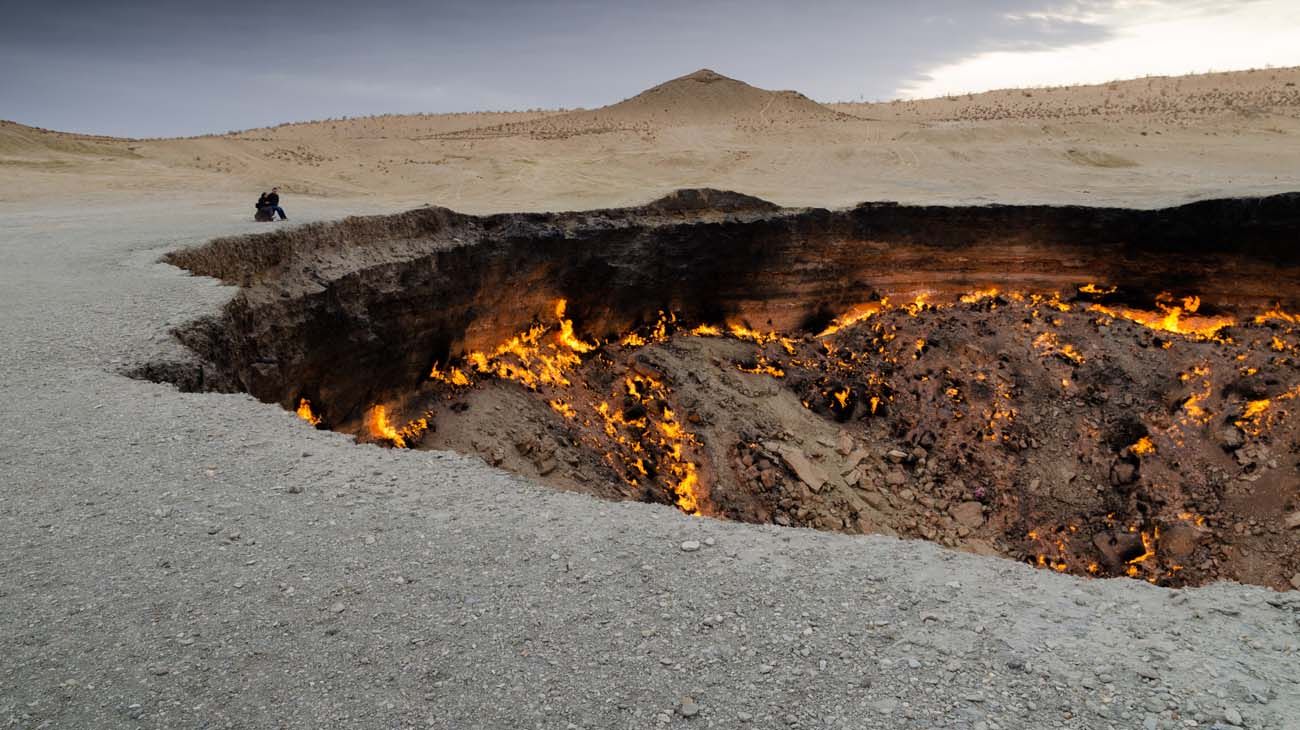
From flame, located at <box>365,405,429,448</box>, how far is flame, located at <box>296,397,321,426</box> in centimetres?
109

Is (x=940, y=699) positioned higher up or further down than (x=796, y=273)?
further down

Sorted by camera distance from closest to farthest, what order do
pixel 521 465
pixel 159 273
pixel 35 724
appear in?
1. pixel 35 724
2. pixel 159 273
3. pixel 521 465

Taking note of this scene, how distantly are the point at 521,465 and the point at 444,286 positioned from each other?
116 inches

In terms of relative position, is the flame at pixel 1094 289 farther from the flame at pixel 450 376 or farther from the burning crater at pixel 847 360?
the flame at pixel 450 376

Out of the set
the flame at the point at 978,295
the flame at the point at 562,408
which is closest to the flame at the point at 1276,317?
the flame at the point at 978,295

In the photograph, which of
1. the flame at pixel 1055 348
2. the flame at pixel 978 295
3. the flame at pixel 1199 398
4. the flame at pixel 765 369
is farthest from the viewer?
the flame at pixel 978 295

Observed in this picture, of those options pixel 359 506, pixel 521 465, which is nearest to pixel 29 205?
pixel 521 465

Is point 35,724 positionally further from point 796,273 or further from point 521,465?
point 796,273

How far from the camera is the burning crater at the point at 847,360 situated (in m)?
10.0

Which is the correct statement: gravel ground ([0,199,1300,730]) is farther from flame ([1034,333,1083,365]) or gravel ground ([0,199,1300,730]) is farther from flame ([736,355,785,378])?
flame ([1034,333,1083,365])

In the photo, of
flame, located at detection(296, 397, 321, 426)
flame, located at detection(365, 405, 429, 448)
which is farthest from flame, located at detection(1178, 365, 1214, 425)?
flame, located at detection(296, 397, 321, 426)

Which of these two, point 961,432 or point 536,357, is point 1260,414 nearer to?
point 961,432

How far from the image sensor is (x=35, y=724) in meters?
2.65

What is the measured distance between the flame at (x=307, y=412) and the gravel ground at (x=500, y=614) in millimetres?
4134
